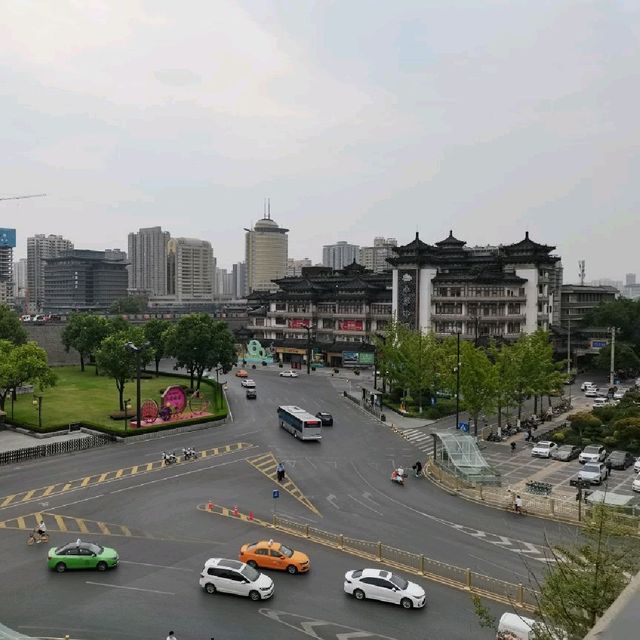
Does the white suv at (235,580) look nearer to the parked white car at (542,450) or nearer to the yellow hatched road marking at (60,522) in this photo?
the yellow hatched road marking at (60,522)

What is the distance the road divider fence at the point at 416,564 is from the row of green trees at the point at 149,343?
28.4 metres

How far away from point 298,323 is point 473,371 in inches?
2376

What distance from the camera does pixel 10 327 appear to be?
8494cm

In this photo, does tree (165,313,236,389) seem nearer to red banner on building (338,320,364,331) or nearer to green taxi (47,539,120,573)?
red banner on building (338,320,364,331)

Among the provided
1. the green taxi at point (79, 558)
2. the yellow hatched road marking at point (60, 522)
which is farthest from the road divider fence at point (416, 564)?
the green taxi at point (79, 558)

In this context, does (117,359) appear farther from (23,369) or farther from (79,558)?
(79,558)

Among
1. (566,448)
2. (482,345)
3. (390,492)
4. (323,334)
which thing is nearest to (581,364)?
(482,345)

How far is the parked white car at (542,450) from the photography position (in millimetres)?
49969

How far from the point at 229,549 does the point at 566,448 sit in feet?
104

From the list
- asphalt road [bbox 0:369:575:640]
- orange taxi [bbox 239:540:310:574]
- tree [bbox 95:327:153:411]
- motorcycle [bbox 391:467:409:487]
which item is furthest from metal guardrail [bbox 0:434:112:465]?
orange taxi [bbox 239:540:310:574]

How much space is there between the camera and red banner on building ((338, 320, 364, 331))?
351 ft

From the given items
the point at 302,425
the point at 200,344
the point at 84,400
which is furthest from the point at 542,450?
the point at 84,400

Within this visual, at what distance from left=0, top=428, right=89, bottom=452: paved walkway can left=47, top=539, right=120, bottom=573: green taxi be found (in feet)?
77.6

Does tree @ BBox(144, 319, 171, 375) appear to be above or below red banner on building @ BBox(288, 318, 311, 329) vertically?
below
